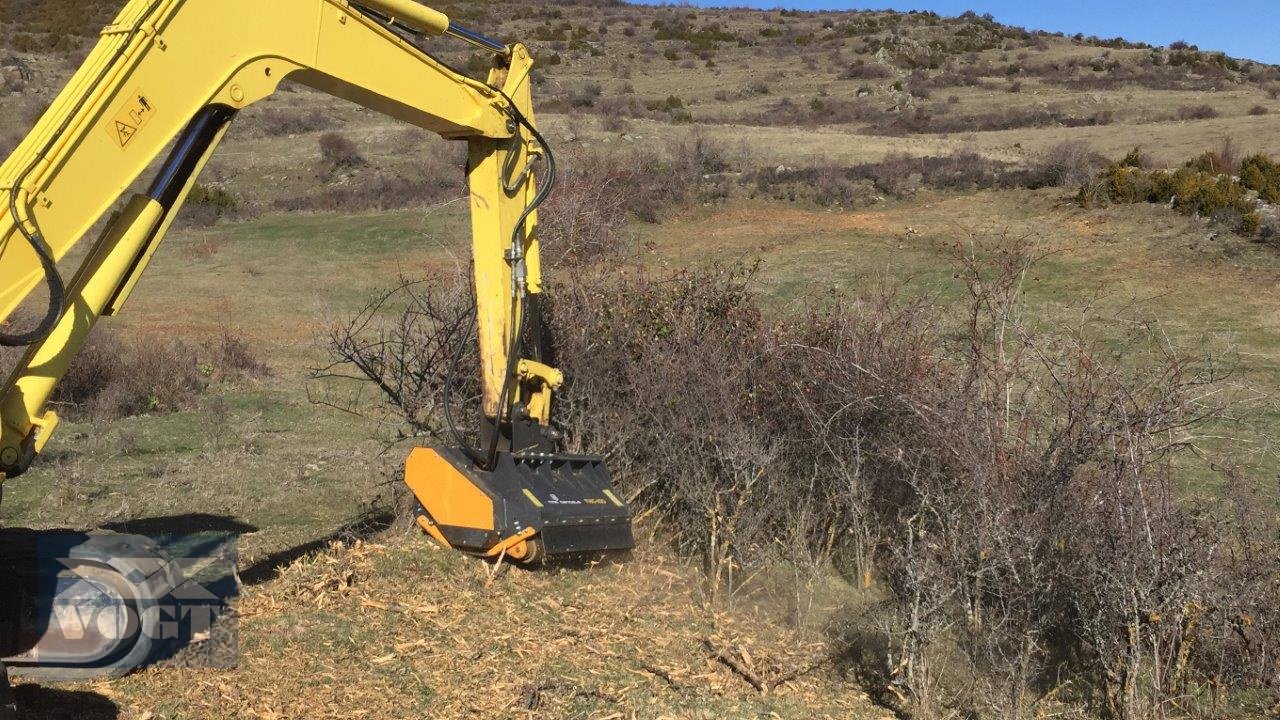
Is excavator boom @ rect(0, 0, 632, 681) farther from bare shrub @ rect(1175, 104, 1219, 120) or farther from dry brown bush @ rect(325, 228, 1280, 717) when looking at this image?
bare shrub @ rect(1175, 104, 1219, 120)

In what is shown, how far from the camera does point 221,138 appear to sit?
4.98 metres

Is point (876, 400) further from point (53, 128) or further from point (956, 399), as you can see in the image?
point (53, 128)

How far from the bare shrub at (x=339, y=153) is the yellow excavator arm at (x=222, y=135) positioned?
89.8ft

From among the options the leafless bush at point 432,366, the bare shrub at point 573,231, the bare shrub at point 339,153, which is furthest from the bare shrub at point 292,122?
the leafless bush at point 432,366

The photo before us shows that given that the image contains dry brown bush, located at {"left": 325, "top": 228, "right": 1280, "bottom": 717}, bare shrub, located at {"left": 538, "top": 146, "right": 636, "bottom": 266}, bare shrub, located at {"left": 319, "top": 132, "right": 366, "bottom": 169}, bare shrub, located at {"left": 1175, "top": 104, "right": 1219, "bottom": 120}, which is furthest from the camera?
bare shrub, located at {"left": 1175, "top": 104, "right": 1219, "bottom": 120}

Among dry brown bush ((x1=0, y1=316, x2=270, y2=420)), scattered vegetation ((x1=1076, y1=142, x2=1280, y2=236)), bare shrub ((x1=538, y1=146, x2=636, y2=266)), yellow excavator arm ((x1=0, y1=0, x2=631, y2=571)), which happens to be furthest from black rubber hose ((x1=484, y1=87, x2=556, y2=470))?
scattered vegetation ((x1=1076, y1=142, x2=1280, y2=236))

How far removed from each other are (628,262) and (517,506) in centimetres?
796

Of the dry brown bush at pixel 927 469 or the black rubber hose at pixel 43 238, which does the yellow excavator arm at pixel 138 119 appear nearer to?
the black rubber hose at pixel 43 238

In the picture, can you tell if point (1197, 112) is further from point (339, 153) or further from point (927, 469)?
point (927, 469)

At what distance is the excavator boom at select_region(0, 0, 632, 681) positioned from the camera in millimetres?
4438

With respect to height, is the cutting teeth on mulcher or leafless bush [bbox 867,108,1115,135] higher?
leafless bush [bbox 867,108,1115,135]

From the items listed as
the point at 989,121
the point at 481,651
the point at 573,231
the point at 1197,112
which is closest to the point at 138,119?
the point at 481,651

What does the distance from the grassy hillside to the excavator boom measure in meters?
0.64

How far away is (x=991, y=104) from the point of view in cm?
4297
